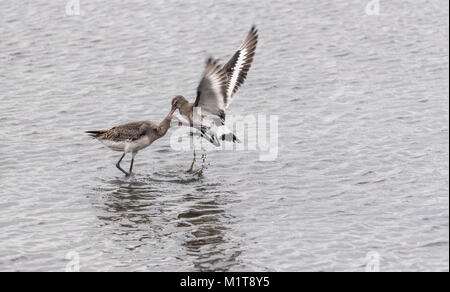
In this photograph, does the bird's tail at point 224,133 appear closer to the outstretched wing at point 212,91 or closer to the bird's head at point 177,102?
the outstretched wing at point 212,91

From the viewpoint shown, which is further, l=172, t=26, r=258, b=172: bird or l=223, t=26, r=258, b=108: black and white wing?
l=223, t=26, r=258, b=108: black and white wing

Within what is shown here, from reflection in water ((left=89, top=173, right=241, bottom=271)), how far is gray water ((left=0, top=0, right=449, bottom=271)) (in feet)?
0.11

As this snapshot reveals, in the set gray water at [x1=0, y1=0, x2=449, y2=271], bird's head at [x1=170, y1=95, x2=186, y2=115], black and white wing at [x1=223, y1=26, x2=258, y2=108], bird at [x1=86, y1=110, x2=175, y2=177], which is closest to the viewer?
gray water at [x1=0, y1=0, x2=449, y2=271]

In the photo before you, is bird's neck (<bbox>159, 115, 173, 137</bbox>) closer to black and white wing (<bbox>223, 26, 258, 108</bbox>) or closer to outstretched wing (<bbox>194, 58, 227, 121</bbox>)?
outstretched wing (<bbox>194, 58, 227, 121</bbox>)

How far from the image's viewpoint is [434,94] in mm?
16672

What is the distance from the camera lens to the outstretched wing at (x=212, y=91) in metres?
12.6

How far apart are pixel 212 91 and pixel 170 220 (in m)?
2.20

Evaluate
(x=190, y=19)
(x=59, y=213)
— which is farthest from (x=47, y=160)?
(x=190, y=19)

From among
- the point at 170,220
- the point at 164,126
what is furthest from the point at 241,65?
the point at 170,220

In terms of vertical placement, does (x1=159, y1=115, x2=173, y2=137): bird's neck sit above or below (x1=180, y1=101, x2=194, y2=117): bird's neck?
below

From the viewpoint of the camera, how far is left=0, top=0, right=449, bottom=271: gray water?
10.9 m

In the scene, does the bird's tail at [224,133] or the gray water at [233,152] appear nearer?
the gray water at [233,152]

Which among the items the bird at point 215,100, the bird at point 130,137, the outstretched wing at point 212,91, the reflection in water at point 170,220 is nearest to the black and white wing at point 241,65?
the bird at point 215,100

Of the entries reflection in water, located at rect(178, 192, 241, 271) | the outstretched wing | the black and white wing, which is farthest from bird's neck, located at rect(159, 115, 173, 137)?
reflection in water, located at rect(178, 192, 241, 271)
